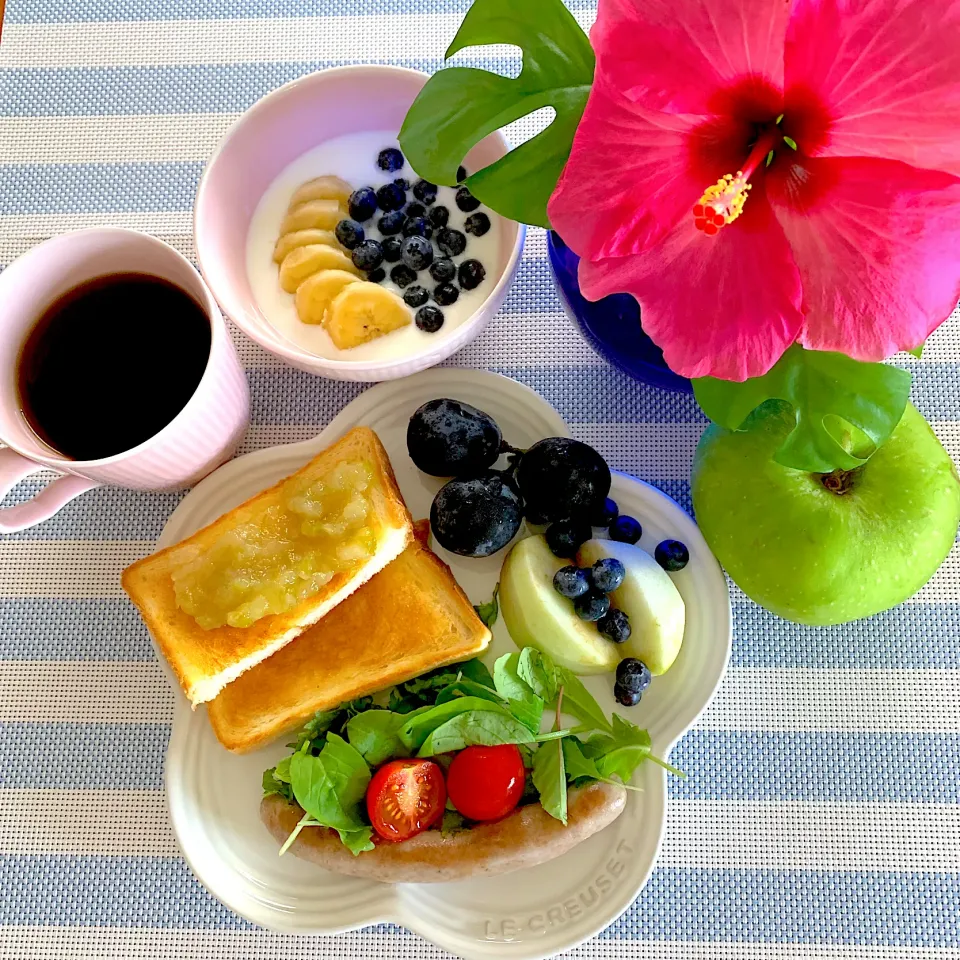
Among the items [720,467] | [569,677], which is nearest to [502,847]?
[569,677]

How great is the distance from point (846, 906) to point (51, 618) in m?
1.10

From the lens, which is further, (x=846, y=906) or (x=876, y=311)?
(x=846, y=906)

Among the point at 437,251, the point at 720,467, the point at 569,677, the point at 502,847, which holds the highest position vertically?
the point at 437,251

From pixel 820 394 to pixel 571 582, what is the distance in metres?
0.40

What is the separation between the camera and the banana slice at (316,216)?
3.53 feet

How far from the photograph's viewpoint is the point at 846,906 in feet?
3.63

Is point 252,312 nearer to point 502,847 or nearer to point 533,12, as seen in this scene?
point 533,12

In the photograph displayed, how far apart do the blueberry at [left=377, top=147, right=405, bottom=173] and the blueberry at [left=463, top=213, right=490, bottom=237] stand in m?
0.12

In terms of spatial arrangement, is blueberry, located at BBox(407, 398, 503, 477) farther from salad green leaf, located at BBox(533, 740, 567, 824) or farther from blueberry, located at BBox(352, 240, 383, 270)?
salad green leaf, located at BBox(533, 740, 567, 824)

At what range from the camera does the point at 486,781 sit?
1.03 m

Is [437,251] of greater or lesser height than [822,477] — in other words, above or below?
above

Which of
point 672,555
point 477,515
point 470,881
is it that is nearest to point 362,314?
point 477,515

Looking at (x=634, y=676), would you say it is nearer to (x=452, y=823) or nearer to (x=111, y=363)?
(x=452, y=823)

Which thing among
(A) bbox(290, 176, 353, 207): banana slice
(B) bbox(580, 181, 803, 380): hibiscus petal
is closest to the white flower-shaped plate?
(A) bbox(290, 176, 353, 207): banana slice
